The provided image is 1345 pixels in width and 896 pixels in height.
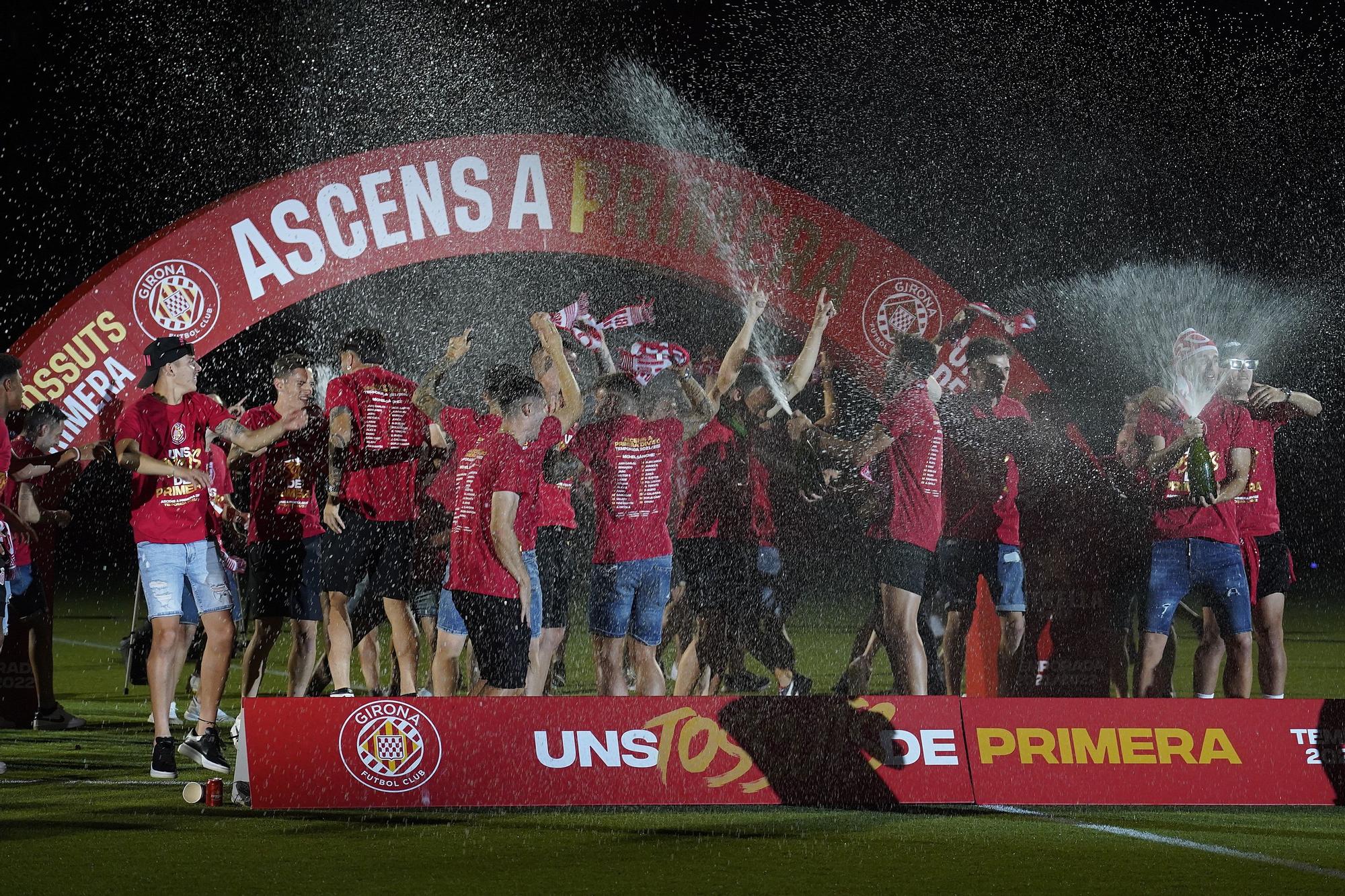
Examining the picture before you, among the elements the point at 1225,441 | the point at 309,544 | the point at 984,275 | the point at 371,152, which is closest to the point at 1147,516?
the point at 1225,441

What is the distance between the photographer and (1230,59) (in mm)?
14188

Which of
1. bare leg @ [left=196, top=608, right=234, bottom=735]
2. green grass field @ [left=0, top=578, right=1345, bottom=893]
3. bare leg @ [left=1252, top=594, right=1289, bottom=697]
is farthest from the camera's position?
bare leg @ [left=1252, top=594, right=1289, bottom=697]

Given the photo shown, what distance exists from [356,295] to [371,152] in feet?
22.7

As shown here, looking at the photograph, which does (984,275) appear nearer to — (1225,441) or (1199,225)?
(1199,225)

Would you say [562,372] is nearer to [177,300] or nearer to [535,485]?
[535,485]

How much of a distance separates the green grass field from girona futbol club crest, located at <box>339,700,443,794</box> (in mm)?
147

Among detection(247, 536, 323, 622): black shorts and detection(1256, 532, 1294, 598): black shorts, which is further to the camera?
detection(1256, 532, 1294, 598): black shorts

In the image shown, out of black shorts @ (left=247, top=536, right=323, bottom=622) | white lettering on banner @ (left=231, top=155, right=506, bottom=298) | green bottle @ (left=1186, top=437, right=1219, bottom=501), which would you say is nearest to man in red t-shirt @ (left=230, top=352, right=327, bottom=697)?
black shorts @ (left=247, top=536, right=323, bottom=622)

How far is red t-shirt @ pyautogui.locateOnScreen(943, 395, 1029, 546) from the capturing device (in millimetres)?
7844

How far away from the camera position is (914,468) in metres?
7.45

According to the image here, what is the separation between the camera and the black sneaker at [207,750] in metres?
6.61

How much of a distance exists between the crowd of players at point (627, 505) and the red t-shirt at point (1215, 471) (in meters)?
0.01

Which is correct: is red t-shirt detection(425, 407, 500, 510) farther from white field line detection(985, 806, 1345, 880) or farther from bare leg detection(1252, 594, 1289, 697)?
bare leg detection(1252, 594, 1289, 697)

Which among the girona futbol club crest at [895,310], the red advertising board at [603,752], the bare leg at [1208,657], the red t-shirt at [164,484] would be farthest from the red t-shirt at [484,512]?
the girona futbol club crest at [895,310]
